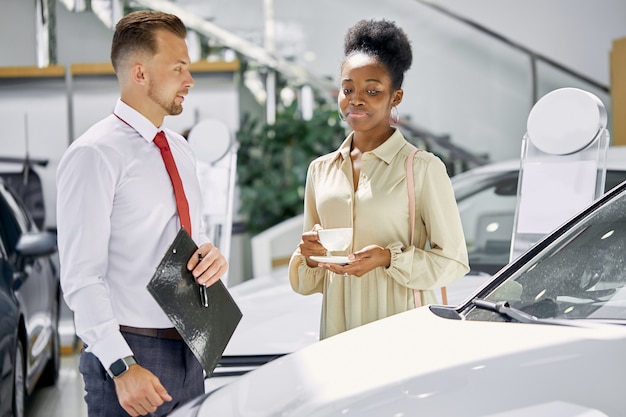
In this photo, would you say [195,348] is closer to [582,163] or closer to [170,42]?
[170,42]

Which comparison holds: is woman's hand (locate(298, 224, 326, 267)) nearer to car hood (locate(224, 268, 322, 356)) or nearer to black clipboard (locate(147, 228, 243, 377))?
black clipboard (locate(147, 228, 243, 377))

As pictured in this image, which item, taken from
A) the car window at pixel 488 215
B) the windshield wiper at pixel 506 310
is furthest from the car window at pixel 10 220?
the windshield wiper at pixel 506 310

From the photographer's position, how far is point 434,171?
2031 millimetres

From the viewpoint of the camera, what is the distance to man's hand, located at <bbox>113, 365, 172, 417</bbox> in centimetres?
169

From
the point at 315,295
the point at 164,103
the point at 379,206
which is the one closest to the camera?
the point at 164,103

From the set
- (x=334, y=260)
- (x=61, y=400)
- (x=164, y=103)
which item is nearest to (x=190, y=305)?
(x=334, y=260)

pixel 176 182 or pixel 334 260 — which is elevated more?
pixel 176 182

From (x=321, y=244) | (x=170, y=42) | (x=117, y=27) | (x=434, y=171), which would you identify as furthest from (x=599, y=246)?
(x=117, y=27)

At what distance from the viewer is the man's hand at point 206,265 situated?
1807mm

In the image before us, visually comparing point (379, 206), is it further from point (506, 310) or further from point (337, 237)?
point (506, 310)

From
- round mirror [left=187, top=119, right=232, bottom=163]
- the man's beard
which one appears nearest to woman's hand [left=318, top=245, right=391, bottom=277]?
the man's beard

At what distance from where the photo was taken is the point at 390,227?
2.04m

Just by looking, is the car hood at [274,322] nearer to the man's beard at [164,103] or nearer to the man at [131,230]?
the man at [131,230]

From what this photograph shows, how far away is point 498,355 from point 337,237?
571 mm
